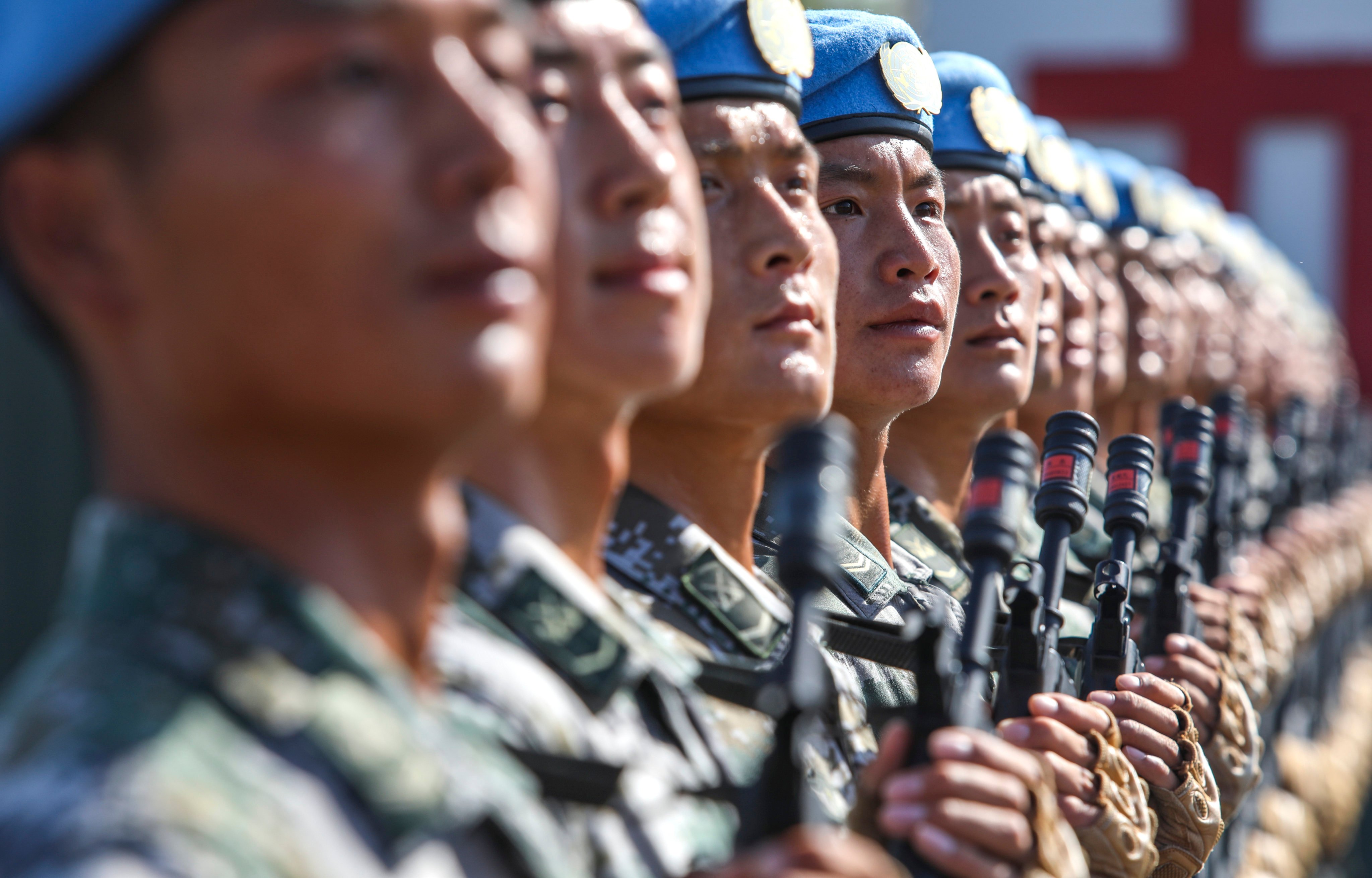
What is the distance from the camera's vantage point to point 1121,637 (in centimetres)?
327

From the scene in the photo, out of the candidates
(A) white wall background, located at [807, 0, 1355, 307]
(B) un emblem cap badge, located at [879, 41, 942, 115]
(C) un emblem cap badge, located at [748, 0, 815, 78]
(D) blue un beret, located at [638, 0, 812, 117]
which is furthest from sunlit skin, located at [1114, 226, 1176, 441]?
(A) white wall background, located at [807, 0, 1355, 307]

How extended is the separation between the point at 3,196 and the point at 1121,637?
7.16ft

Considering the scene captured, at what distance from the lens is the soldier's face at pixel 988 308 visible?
4020mm

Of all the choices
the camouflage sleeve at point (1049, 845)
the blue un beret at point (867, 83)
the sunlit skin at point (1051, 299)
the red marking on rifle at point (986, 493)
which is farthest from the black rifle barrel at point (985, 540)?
the sunlit skin at point (1051, 299)

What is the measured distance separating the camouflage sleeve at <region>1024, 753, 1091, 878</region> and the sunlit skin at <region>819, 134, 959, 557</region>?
4.42 feet

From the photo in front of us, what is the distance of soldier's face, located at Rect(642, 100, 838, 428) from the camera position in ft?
8.57

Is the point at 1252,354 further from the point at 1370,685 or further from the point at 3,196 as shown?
the point at 3,196

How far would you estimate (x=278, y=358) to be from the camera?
1.46 m

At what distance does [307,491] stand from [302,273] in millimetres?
174

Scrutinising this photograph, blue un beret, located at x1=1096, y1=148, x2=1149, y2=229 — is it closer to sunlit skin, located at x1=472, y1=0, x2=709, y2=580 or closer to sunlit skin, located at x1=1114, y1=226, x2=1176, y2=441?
sunlit skin, located at x1=1114, y1=226, x2=1176, y2=441

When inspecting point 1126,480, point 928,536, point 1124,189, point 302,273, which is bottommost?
point 1124,189

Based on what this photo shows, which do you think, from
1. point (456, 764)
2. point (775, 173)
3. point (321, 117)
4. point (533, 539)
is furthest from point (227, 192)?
point (775, 173)

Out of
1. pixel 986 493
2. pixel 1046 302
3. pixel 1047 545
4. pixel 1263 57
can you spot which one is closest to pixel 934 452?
pixel 1046 302

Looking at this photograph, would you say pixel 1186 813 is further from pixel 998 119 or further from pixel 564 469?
pixel 998 119
